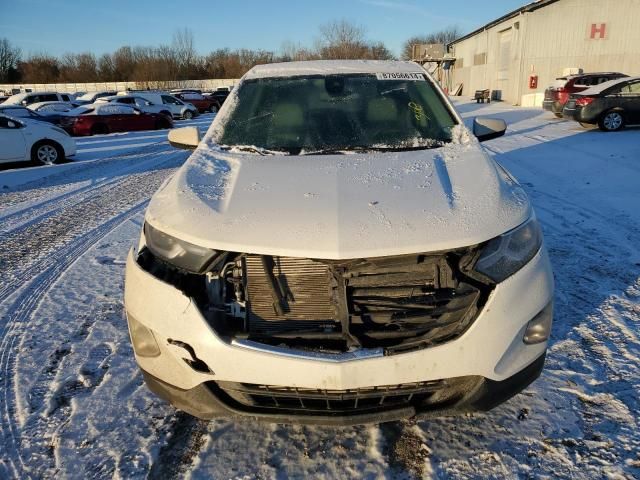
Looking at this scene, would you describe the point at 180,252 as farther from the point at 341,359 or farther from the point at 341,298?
the point at 341,359

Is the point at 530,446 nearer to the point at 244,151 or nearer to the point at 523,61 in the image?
the point at 244,151

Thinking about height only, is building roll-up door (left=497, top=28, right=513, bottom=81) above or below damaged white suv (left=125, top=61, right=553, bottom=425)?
above

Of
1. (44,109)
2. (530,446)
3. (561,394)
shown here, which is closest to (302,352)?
(530,446)

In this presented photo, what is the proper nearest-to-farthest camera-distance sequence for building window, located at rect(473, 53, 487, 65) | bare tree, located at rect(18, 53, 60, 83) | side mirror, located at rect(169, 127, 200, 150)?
side mirror, located at rect(169, 127, 200, 150), building window, located at rect(473, 53, 487, 65), bare tree, located at rect(18, 53, 60, 83)

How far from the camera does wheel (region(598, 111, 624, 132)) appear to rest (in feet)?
44.3

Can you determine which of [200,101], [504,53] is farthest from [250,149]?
[504,53]

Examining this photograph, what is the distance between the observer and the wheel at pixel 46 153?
11062 mm

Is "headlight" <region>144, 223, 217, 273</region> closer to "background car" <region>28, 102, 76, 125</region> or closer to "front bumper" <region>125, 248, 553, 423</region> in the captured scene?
"front bumper" <region>125, 248, 553, 423</region>

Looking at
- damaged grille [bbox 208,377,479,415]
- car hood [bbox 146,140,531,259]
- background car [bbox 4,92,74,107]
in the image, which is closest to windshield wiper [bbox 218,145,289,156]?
car hood [bbox 146,140,531,259]

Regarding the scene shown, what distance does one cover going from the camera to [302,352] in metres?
1.87

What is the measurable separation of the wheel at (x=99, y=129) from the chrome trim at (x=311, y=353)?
62.3 ft

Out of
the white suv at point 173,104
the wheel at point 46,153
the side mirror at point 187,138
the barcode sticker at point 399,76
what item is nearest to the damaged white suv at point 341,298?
the side mirror at point 187,138

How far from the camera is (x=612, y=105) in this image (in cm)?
1343

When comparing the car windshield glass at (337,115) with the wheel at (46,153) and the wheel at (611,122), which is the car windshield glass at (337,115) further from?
the wheel at (611,122)
